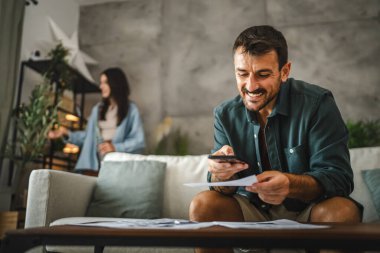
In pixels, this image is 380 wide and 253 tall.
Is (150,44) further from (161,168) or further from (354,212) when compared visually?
(354,212)

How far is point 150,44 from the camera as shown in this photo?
417 cm

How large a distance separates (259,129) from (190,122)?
99.3 inches

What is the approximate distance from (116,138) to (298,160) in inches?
86.8

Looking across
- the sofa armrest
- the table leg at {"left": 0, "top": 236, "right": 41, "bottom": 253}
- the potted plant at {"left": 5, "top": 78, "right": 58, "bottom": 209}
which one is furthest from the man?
the potted plant at {"left": 5, "top": 78, "right": 58, "bottom": 209}

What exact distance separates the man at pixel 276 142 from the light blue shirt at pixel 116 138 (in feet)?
5.90

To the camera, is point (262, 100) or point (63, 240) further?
point (262, 100)

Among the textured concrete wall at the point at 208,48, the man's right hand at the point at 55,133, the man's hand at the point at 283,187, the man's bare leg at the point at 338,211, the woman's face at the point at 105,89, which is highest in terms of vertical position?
the textured concrete wall at the point at 208,48

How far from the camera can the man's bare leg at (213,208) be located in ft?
3.66

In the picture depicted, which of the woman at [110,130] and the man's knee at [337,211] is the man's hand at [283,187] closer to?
the man's knee at [337,211]

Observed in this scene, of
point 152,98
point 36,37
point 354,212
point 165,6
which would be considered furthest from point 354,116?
point 36,37

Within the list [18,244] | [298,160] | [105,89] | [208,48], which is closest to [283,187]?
[298,160]


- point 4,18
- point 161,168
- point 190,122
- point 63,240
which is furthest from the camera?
point 190,122

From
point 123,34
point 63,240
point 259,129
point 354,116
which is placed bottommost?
point 63,240

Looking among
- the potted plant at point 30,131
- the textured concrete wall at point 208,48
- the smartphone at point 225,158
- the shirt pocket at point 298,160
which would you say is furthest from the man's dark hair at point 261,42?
the textured concrete wall at point 208,48
